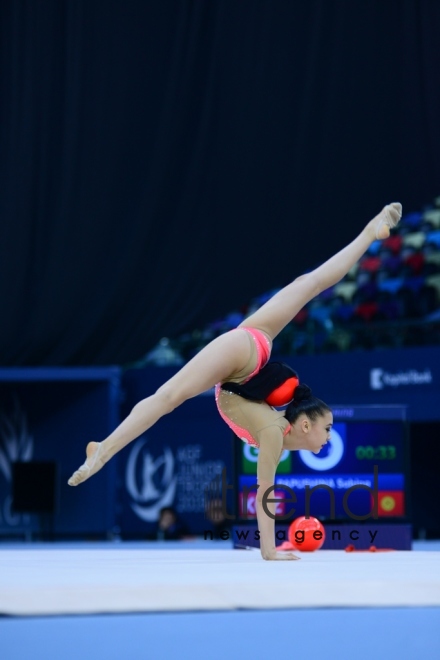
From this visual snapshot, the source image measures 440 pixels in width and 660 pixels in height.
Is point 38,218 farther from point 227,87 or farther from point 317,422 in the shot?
point 317,422

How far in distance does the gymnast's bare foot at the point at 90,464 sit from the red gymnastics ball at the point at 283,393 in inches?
28.6

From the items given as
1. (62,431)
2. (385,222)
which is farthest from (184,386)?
(62,431)

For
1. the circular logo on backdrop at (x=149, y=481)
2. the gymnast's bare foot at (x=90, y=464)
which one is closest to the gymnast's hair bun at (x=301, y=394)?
the gymnast's bare foot at (x=90, y=464)

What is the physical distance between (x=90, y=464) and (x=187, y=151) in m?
4.29

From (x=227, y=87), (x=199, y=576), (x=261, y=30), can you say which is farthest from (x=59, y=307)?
(x=199, y=576)

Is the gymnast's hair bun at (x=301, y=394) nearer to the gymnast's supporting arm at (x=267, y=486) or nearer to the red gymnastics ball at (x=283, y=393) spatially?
the red gymnastics ball at (x=283, y=393)

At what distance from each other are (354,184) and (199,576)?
496 cm

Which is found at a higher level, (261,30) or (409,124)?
(261,30)

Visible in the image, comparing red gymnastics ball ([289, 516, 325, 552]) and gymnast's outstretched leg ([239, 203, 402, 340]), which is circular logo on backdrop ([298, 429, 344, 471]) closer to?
red gymnastics ball ([289, 516, 325, 552])

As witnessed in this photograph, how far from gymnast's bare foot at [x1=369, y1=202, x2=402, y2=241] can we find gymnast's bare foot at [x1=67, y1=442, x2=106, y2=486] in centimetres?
145

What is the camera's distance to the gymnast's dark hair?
10.9 feet

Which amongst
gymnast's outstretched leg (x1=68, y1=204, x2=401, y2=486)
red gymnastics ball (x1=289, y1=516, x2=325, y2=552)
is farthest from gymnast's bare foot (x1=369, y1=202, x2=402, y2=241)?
red gymnastics ball (x1=289, y1=516, x2=325, y2=552)

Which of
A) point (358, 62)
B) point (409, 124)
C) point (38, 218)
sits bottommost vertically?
point (38, 218)

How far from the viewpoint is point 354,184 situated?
6.71m
